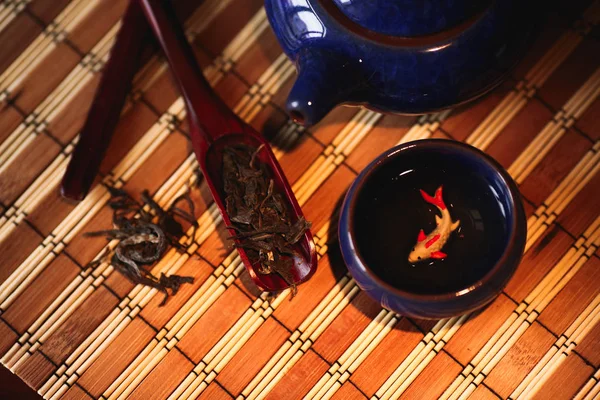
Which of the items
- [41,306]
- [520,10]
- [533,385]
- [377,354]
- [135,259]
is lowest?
[41,306]

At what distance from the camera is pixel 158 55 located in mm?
953

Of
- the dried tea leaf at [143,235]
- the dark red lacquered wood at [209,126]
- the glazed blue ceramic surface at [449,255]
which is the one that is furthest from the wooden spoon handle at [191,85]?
the glazed blue ceramic surface at [449,255]

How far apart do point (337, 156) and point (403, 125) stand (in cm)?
10

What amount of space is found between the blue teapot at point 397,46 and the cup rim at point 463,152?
0.23 feet

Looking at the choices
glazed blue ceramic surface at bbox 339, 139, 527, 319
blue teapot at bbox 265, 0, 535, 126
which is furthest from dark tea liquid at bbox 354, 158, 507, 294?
blue teapot at bbox 265, 0, 535, 126

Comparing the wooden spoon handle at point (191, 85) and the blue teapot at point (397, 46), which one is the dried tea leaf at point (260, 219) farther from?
the blue teapot at point (397, 46)

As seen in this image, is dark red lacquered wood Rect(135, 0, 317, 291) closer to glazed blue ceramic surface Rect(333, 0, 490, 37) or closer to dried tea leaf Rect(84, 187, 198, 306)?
dried tea leaf Rect(84, 187, 198, 306)

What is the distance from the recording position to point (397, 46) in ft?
2.30

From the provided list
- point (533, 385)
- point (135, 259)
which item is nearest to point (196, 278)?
point (135, 259)

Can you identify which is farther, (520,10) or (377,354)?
(377,354)

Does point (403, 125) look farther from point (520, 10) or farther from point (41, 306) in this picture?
point (41, 306)

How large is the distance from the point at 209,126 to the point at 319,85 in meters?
0.24

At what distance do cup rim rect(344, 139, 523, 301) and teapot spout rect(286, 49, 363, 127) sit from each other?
0.11 metres

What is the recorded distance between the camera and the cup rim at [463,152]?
Answer: 73 cm
